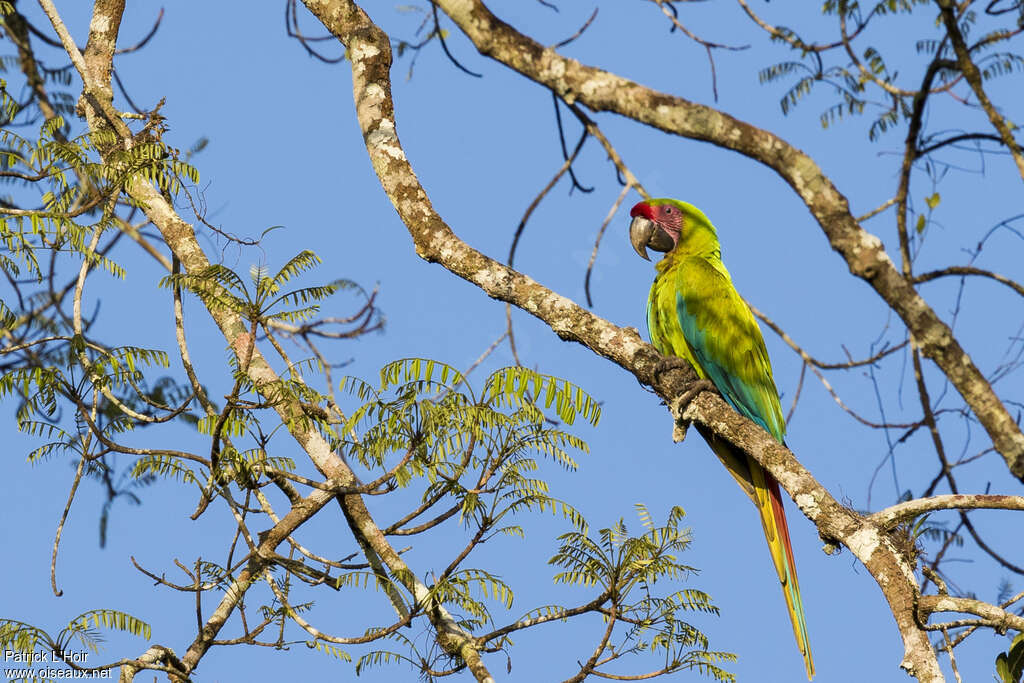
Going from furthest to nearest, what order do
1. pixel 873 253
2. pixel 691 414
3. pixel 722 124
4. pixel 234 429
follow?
pixel 691 414 → pixel 234 429 → pixel 722 124 → pixel 873 253

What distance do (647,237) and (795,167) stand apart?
250 cm

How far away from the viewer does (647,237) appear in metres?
4.98

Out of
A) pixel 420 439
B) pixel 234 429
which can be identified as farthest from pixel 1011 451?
pixel 234 429

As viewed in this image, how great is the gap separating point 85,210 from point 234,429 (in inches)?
41.5

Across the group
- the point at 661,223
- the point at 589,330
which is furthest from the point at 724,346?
the point at 589,330

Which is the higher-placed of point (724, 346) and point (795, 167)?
point (724, 346)

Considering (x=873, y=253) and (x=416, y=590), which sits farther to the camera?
(x=416, y=590)

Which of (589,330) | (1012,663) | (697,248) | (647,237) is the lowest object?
(1012,663)

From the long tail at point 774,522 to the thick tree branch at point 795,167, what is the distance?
4.52ft

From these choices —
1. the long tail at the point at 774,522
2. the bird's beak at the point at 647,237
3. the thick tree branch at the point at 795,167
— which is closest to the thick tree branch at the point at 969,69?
the thick tree branch at the point at 795,167

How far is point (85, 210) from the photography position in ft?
10.8

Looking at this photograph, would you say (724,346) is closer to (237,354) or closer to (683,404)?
(683,404)

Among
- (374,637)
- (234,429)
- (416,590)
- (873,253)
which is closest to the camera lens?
(873,253)

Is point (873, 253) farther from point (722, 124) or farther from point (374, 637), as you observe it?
point (374, 637)
